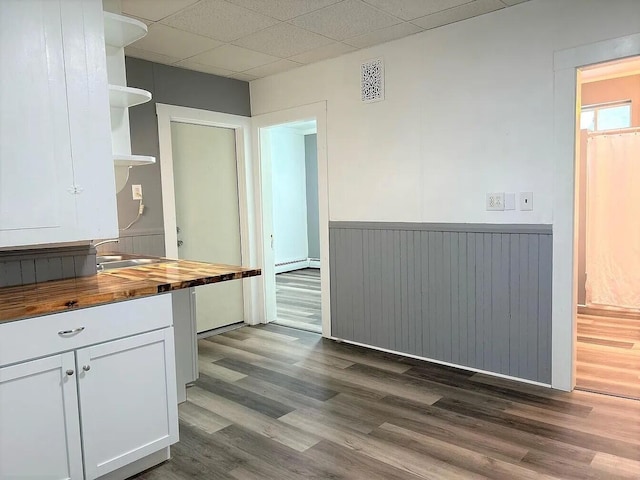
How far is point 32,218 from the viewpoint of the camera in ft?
6.82

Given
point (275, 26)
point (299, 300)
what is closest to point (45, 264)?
point (275, 26)

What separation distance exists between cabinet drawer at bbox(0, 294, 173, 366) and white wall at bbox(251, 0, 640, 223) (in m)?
2.10

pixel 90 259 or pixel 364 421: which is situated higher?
pixel 90 259

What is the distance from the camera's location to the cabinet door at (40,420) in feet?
5.80

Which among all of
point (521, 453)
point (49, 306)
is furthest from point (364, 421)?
point (49, 306)

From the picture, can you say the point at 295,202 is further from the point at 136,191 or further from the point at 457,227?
the point at 457,227

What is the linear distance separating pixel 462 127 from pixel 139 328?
97.2 inches

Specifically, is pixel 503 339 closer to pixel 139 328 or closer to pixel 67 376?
pixel 139 328

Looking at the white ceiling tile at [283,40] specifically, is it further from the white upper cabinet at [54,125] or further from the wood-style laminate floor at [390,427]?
the wood-style laminate floor at [390,427]

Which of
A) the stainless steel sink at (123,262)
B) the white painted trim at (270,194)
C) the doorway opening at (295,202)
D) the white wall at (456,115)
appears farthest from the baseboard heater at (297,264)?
the stainless steel sink at (123,262)

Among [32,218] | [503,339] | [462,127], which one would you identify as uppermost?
[462,127]

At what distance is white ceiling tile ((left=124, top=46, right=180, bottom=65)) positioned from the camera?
3.65 meters

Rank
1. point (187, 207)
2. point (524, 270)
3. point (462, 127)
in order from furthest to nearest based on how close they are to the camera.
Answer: point (187, 207), point (462, 127), point (524, 270)

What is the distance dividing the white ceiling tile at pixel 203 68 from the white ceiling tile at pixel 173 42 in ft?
0.66
